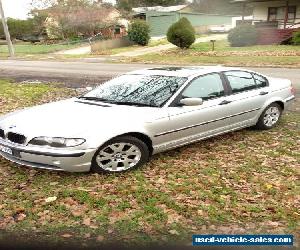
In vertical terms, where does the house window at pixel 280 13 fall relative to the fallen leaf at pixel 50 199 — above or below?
above

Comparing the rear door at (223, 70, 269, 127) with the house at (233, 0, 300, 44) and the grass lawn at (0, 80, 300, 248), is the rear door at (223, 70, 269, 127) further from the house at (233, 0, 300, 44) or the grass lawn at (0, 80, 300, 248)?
the house at (233, 0, 300, 44)

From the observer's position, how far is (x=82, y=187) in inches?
213

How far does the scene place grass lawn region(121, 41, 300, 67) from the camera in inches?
857

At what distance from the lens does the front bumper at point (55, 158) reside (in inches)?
209

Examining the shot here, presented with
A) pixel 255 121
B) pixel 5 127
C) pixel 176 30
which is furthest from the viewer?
pixel 176 30

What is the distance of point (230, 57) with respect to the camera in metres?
24.5

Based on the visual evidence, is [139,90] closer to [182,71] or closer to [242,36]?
[182,71]

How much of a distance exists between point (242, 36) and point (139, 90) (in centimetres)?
2567

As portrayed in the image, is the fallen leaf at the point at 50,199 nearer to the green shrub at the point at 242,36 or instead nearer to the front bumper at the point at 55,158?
the front bumper at the point at 55,158

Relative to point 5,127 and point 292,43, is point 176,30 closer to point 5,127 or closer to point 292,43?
point 292,43

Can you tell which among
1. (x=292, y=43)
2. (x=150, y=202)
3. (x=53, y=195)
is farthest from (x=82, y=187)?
(x=292, y=43)

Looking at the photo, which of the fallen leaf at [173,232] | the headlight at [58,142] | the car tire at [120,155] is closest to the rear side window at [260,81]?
the car tire at [120,155]

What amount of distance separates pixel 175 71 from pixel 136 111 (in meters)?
1.46

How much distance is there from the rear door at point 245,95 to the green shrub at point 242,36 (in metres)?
23.7
